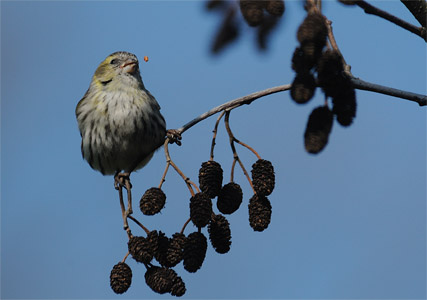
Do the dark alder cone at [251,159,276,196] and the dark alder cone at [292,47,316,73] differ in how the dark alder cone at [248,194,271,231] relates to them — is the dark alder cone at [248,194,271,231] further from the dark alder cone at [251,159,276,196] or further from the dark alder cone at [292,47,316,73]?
the dark alder cone at [292,47,316,73]

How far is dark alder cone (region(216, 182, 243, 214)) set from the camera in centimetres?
236

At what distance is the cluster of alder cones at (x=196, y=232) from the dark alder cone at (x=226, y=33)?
32.9 inches

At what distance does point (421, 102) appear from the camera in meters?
2.11

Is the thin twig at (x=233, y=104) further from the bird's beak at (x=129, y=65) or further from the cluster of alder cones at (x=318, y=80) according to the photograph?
the bird's beak at (x=129, y=65)

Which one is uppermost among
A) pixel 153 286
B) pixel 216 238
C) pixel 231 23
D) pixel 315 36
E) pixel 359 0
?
pixel 359 0

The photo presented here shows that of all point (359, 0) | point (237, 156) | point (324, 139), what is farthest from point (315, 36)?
point (237, 156)

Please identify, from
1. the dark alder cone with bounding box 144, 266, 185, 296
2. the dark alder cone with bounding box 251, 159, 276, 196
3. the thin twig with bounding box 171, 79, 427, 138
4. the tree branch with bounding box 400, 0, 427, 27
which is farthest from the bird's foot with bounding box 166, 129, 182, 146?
the tree branch with bounding box 400, 0, 427, 27

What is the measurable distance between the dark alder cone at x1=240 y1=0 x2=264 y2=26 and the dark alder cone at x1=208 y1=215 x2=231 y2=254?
0.97 meters

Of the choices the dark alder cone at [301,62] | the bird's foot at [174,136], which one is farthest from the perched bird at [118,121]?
the dark alder cone at [301,62]

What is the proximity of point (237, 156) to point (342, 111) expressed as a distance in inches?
25.6

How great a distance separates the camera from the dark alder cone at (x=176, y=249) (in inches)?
86.6

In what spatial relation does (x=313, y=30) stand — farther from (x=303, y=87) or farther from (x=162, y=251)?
(x=162, y=251)

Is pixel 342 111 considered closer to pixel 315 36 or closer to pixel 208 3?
pixel 315 36

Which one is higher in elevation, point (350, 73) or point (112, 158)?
point (112, 158)
